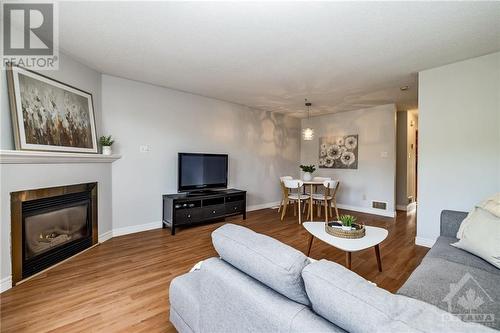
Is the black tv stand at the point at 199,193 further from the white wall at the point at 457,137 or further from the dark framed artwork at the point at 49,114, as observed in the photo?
the white wall at the point at 457,137

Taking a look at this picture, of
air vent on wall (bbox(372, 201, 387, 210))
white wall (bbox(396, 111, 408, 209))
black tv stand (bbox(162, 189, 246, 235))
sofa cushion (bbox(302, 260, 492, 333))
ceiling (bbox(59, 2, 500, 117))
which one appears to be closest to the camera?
sofa cushion (bbox(302, 260, 492, 333))

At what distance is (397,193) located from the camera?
18.6ft

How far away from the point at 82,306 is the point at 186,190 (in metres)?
2.36

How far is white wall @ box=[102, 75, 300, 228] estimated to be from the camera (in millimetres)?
3533

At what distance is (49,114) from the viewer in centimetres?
251

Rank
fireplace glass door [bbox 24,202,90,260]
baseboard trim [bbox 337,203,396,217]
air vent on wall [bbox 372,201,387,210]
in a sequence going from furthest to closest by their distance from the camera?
air vent on wall [bbox 372,201,387,210], baseboard trim [bbox 337,203,396,217], fireplace glass door [bbox 24,202,90,260]

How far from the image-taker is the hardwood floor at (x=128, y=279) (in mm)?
1679

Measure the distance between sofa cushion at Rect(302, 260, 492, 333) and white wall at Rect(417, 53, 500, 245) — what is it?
309 centimetres

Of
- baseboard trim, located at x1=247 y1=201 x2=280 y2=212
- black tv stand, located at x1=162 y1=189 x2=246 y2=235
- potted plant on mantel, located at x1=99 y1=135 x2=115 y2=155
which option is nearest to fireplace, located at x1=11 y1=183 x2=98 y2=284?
potted plant on mantel, located at x1=99 y1=135 x2=115 y2=155

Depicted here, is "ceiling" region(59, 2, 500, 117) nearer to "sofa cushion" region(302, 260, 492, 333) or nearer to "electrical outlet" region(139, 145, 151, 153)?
"electrical outlet" region(139, 145, 151, 153)

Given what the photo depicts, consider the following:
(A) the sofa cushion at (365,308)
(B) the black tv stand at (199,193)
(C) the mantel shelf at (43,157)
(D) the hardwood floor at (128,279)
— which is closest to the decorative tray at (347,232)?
(D) the hardwood floor at (128,279)

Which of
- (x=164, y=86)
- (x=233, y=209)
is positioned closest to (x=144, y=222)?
(x=233, y=209)

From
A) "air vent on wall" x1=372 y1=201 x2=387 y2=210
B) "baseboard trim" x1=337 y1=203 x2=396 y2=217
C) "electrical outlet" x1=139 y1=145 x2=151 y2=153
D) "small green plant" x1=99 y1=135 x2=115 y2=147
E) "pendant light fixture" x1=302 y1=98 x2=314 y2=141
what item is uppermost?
"pendant light fixture" x1=302 y1=98 x2=314 y2=141

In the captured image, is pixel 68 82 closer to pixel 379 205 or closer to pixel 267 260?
pixel 267 260
